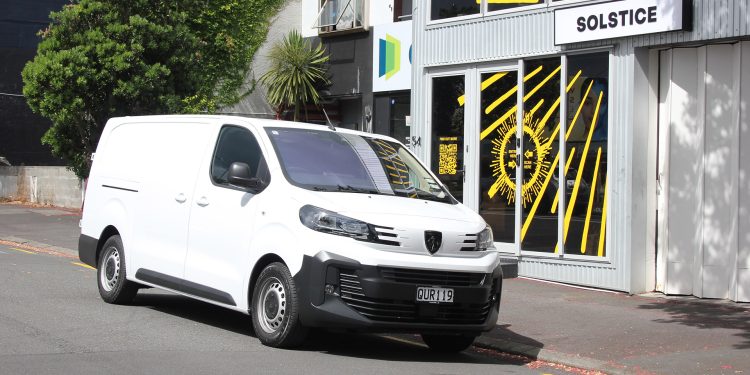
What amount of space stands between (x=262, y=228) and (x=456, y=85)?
7.74m

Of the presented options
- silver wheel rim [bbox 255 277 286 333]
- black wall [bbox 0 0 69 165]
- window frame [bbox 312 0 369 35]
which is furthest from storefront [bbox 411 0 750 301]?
black wall [bbox 0 0 69 165]

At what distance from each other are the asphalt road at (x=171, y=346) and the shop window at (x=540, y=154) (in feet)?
15.5

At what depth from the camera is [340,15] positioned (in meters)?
24.5

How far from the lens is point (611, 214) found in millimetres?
13828

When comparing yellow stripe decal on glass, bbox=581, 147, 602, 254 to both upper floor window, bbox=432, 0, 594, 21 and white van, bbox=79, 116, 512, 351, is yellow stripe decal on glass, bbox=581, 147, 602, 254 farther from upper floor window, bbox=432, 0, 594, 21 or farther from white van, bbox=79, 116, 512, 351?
white van, bbox=79, 116, 512, 351

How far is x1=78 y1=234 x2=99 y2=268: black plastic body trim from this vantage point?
38.6 feet

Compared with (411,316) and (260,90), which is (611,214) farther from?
(260,90)

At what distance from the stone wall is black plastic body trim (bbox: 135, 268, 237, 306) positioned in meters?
18.6

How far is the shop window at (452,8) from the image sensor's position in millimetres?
16016

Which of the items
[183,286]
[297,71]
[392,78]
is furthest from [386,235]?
[297,71]

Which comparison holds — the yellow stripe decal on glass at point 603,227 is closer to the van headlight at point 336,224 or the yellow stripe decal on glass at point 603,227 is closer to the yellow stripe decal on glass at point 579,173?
the yellow stripe decal on glass at point 579,173

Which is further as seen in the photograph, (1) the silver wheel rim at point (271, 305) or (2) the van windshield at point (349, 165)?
(2) the van windshield at point (349, 165)

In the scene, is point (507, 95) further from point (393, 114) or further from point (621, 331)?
point (393, 114)

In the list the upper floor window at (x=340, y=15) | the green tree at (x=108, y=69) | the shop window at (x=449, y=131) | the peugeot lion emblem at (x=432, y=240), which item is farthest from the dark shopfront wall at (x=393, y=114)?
the peugeot lion emblem at (x=432, y=240)
